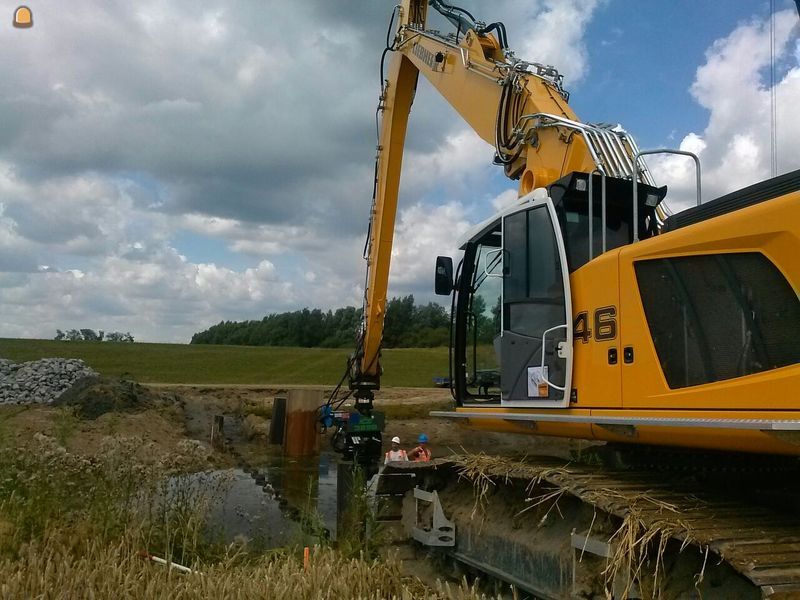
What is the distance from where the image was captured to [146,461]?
6.88 m

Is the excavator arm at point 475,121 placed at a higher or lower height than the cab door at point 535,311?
higher

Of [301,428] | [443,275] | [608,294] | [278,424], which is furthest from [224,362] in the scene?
[608,294]

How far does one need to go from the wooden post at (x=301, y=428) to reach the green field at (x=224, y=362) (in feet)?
45.4

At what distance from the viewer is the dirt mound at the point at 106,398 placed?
18.7 metres

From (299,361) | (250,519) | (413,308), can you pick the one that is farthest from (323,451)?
(299,361)

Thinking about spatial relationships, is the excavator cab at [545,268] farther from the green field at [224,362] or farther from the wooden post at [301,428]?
the green field at [224,362]

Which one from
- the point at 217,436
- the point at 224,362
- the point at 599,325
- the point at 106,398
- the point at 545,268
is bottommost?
the point at 217,436

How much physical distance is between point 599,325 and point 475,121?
411cm

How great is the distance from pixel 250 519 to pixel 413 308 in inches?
246

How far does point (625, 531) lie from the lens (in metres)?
3.98

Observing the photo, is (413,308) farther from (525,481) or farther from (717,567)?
(717,567)

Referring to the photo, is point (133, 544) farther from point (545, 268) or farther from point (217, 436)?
point (217, 436)

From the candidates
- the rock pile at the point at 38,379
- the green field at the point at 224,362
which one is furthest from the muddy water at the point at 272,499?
the green field at the point at 224,362

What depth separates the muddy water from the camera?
276 inches
